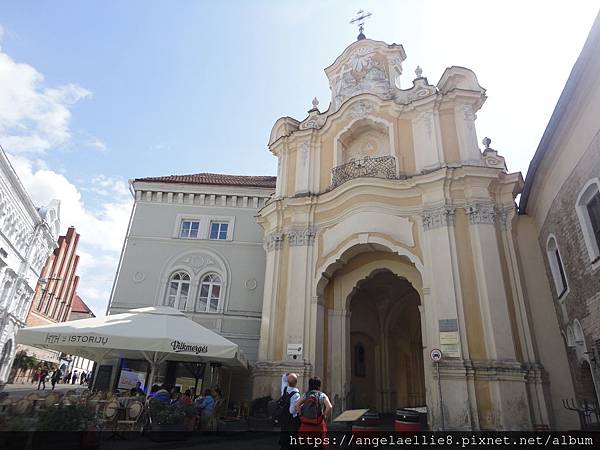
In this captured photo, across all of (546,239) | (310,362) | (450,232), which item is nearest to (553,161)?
(546,239)

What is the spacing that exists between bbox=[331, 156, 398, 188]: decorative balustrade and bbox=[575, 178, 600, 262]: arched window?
6409 millimetres

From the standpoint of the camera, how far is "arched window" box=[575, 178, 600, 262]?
32.1ft

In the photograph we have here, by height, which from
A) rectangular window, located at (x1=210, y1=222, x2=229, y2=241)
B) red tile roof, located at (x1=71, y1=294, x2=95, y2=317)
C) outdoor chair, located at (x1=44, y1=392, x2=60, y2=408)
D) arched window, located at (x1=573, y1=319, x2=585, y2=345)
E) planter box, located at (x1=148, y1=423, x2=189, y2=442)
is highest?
red tile roof, located at (x1=71, y1=294, x2=95, y2=317)

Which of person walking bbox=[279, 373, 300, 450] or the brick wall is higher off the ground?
the brick wall

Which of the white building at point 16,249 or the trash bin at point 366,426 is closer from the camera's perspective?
the trash bin at point 366,426

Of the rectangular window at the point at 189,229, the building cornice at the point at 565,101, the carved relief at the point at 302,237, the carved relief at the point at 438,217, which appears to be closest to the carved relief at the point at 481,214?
the carved relief at the point at 438,217

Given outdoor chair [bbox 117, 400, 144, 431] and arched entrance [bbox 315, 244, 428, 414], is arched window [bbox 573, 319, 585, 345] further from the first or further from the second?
outdoor chair [bbox 117, 400, 144, 431]

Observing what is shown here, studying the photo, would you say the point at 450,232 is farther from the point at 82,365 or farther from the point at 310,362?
the point at 82,365

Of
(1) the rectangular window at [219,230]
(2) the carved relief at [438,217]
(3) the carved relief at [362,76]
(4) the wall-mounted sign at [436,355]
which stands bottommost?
(4) the wall-mounted sign at [436,355]

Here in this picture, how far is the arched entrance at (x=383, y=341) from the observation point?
1866cm

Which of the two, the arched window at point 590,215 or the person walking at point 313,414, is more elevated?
the arched window at point 590,215

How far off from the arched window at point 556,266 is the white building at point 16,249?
86.9 ft

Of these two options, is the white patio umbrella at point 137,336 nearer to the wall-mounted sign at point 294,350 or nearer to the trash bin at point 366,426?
the trash bin at point 366,426

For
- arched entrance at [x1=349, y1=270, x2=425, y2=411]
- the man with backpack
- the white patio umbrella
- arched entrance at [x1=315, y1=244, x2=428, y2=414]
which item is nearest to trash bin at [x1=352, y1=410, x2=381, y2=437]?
the man with backpack
